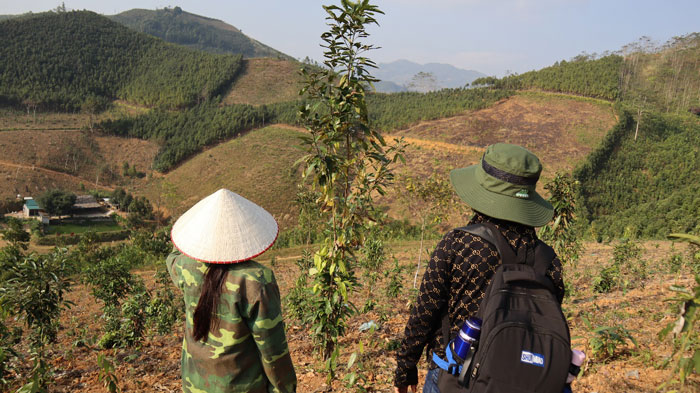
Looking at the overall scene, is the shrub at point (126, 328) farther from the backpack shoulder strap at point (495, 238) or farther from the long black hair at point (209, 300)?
the backpack shoulder strap at point (495, 238)

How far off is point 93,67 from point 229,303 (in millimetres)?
83524

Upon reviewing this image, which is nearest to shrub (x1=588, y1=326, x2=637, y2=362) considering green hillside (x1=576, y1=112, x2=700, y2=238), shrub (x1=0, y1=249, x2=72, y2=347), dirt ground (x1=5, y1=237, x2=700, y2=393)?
dirt ground (x1=5, y1=237, x2=700, y2=393)

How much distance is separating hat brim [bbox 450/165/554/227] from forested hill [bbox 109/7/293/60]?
6277 inches

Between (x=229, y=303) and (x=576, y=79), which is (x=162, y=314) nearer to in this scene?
(x=229, y=303)

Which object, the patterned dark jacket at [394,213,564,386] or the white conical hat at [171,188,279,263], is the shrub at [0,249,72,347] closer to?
the white conical hat at [171,188,279,263]

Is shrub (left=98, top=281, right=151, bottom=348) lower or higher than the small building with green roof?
higher

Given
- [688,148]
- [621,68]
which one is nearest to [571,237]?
[688,148]

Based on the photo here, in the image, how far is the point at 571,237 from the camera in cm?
771

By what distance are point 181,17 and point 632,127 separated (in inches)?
7357

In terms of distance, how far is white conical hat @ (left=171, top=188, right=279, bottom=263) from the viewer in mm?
1721

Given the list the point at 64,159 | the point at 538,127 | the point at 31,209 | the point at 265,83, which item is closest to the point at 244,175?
the point at 31,209

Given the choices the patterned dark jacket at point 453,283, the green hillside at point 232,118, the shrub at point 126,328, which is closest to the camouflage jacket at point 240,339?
the patterned dark jacket at point 453,283

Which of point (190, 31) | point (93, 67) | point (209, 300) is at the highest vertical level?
point (190, 31)

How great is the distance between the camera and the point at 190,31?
155 meters
